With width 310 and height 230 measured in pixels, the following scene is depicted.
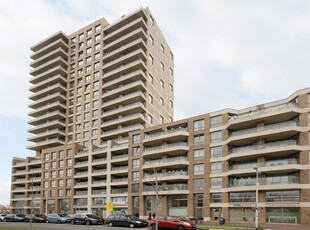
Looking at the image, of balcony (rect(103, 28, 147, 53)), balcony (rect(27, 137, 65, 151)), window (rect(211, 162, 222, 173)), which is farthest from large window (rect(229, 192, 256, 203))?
balcony (rect(27, 137, 65, 151))

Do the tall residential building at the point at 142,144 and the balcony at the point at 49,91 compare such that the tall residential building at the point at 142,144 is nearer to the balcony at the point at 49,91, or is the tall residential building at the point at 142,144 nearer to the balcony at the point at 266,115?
the balcony at the point at 266,115

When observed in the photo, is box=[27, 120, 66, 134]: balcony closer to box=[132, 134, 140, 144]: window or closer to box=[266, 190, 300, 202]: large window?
box=[132, 134, 140, 144]: window

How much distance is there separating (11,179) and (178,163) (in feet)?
213

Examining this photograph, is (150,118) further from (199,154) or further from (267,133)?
(267,133)

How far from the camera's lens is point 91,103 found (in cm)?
9006

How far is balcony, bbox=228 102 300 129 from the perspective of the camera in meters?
46.9

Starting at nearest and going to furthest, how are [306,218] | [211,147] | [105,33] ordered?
[306,218], [211,147], [105,33]

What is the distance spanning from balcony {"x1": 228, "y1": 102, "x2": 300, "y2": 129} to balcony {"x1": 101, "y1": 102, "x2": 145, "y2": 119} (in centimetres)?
2750

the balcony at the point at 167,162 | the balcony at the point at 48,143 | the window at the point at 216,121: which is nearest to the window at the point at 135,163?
the balcony at the point at 167,162

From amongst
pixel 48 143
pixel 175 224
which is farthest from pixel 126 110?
pixel 175 224

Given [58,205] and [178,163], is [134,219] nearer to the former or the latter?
[178,163]

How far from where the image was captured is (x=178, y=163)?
58.9 meters

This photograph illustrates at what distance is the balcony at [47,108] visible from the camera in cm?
9744

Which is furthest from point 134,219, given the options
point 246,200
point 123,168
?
point 123,168
